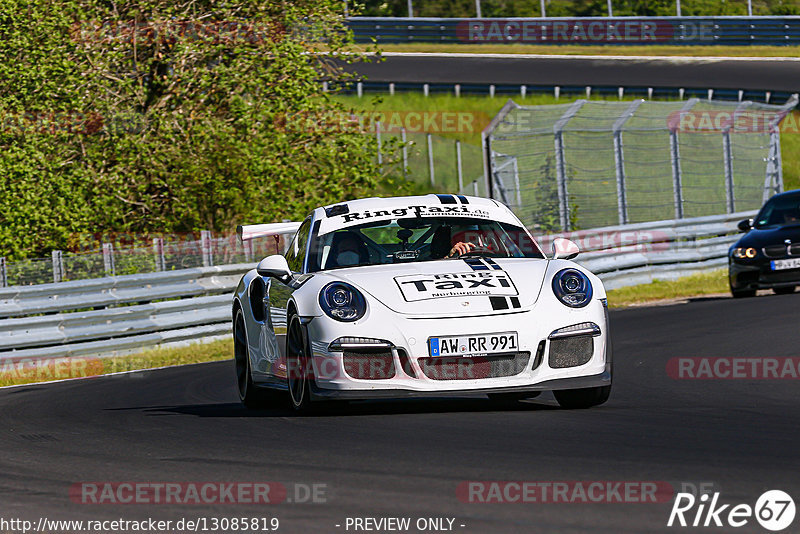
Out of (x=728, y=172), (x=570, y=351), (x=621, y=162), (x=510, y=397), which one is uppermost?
(x=570, y=351)

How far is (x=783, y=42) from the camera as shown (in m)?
42.3

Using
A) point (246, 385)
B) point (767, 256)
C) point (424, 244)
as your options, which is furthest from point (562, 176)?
point (424, 244)

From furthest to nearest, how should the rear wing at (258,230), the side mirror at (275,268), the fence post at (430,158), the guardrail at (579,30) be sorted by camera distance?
1. the guardrail at (579,30)
2. the fence post at (430,158)
3. the rear wing at (258,230)
4. the side mirror at (275,268)

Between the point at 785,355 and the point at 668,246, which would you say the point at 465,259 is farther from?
the point at 668,246

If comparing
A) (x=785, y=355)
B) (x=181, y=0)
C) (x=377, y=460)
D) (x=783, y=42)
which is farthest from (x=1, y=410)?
(x=783, y=42)

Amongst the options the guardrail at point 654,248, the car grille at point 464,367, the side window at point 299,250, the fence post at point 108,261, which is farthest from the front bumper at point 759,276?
the car grille at point 464,367

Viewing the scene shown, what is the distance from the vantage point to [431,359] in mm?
8039

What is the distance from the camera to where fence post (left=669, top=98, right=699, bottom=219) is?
22.8m

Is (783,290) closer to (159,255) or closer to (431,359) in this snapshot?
(159,255)

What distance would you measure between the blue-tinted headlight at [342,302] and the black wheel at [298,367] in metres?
0.24

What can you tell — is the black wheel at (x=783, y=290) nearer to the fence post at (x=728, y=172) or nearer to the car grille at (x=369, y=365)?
the fence post at (x=728, y=172)

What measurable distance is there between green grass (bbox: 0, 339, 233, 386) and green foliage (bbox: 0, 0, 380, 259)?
16.5 feet

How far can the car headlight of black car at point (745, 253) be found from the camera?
60.0 feet

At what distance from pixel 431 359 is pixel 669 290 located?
531 inches
